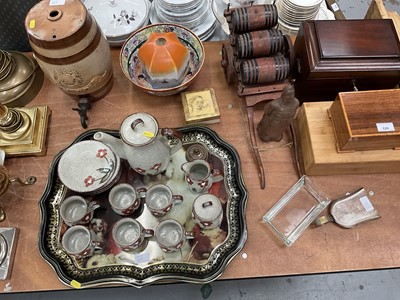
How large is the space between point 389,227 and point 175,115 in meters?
0.73

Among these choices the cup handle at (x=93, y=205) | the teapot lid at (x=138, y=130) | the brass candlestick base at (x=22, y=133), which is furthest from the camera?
the brass candlestick base at (x=22, y=133)

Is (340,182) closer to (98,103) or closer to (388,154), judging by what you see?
(388,154)

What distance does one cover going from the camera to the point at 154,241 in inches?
38.9

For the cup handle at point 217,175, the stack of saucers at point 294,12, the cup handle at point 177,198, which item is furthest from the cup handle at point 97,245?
the stack of saucers at point 294,12

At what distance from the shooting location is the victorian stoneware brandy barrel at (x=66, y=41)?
93 cm

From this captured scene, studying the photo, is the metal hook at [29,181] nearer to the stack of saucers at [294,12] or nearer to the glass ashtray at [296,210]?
the glass ashtray at [296,210]

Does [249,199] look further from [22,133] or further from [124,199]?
[22,133]

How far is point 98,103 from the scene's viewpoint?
1.21 metres

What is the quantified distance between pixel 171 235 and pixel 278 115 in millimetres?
444

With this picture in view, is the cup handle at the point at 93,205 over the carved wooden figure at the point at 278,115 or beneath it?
beneath

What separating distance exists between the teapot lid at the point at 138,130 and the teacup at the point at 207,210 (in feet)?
0.70

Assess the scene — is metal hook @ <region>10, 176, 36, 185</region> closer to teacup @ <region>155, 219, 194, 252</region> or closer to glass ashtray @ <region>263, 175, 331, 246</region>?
teacup @ <region>155, 219, 194, 252</region>

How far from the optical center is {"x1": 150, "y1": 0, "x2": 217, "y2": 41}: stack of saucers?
1.26m

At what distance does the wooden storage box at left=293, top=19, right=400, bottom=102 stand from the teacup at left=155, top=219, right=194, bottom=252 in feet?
1.88
